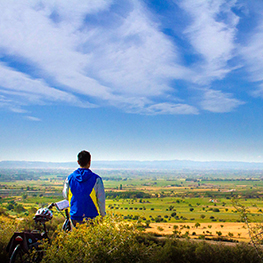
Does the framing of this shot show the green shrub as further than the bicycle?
No

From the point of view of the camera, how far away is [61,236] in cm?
293

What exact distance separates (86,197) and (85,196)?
24 millimetres

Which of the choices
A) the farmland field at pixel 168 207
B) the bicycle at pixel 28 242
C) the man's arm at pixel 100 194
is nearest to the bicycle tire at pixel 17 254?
the bicycle at pixel 28 242

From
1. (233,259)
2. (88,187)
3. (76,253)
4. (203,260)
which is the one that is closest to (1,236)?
(88,187)

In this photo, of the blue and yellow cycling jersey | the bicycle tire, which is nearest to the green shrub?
the blue and yellow cycling jersey

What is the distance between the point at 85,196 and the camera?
150 inches

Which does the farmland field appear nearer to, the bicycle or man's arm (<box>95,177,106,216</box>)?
man's arm (<box>95,177,106,216</box>)

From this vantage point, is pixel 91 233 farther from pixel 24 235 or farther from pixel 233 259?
pixel 233 259

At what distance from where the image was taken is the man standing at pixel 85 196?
3.79 m

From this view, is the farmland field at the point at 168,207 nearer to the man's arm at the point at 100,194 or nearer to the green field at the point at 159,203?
the green field at the point at 159,203

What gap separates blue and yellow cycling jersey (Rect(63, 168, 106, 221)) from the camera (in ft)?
12.4

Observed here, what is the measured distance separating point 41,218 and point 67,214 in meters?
0.42

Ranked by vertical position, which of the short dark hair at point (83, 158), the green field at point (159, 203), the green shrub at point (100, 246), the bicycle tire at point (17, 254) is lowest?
the green field at point (159, 203)

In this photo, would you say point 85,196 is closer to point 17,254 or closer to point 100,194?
point 100,194
